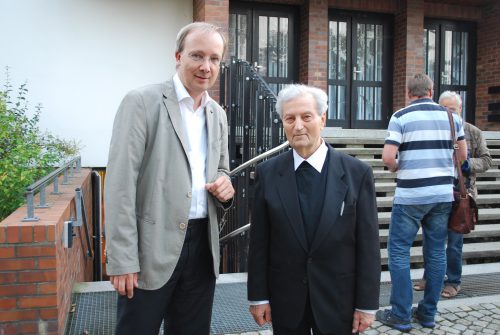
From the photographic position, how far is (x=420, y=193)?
369 centimetres

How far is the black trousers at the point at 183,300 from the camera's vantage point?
2121 millimetres

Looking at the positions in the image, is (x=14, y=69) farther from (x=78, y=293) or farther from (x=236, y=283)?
(x=236, y=283)

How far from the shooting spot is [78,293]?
4.20 m

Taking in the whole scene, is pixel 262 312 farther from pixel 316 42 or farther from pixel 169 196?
pixel 316 42

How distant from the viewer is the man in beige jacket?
2.02m

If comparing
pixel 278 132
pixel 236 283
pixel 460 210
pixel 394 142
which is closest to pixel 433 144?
pixel 394 142

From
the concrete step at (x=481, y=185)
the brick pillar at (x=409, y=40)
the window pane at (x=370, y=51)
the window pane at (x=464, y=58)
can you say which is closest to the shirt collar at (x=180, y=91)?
the concrete step at (x=481, y=185)

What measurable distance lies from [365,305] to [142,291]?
3.25 feet

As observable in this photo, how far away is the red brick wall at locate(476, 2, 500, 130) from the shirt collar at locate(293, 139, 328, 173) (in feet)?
29.4

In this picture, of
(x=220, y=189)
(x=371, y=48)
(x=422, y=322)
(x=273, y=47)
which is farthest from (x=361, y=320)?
(x=371, y=48)

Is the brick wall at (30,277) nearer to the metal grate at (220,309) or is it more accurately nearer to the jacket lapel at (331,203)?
the metal grate at (220,309)

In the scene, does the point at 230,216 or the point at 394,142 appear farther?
the point at 230,216

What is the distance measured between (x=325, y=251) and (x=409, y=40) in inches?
312

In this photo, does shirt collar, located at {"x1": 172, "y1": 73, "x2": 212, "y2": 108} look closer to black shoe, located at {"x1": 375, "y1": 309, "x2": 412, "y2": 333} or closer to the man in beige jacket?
the man in beige jacket
